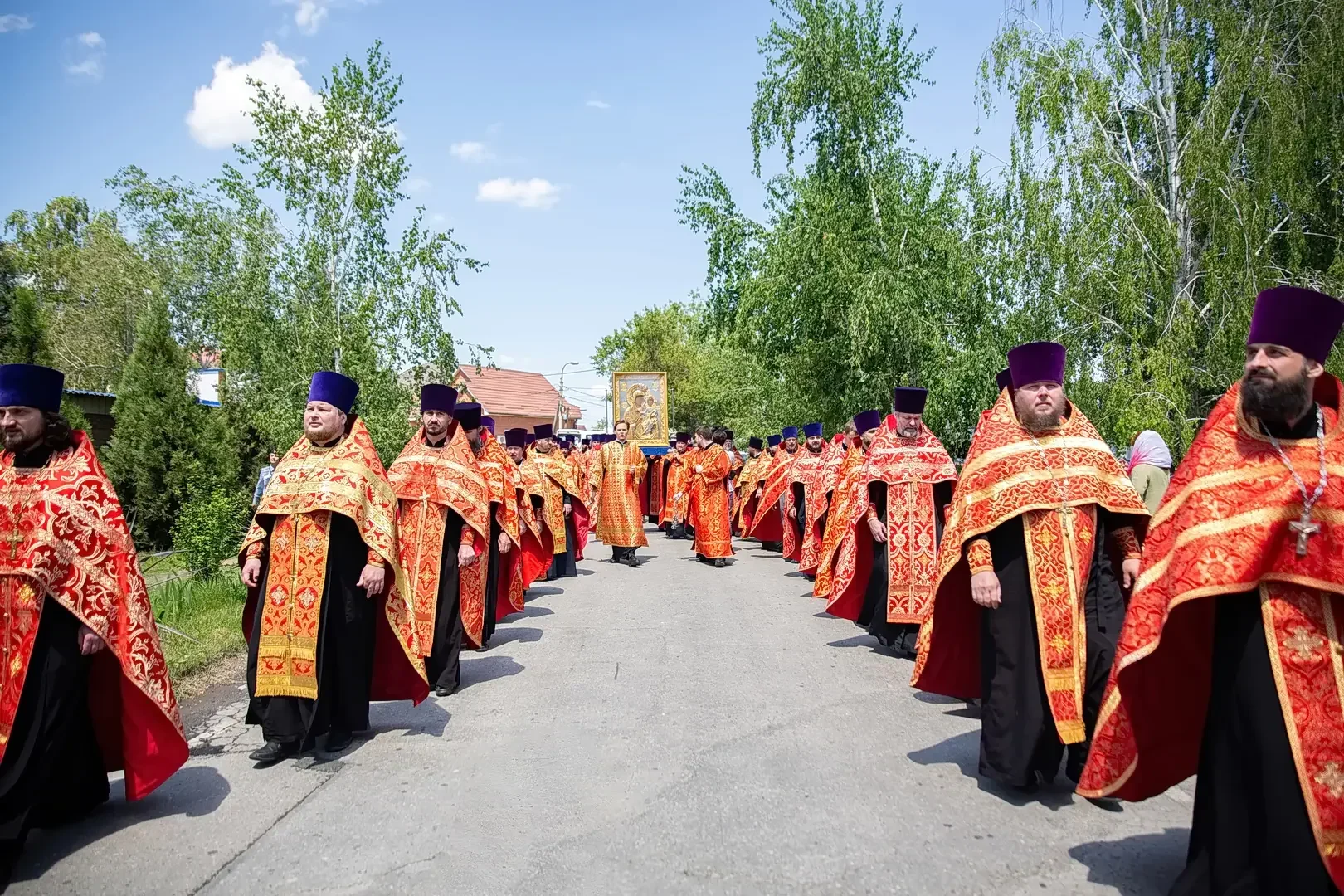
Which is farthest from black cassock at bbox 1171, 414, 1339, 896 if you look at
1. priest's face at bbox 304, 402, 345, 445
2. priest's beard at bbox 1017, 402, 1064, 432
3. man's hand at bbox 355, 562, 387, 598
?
priest's face at bbox 304, 402, 345, 445

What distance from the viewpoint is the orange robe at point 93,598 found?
4273 millimetres

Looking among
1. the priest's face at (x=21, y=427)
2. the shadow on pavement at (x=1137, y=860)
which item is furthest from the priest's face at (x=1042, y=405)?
the priest's face at (x=21, y=427)

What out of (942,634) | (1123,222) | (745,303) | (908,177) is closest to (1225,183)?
(1123,222)

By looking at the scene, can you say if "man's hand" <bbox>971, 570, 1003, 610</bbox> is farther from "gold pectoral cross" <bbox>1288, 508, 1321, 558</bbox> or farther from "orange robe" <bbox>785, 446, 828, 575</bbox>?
"orange robe" <bbox>785, 446, 828, 575</bbox>

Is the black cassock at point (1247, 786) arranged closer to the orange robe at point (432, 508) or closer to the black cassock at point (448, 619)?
the black cassock at point (448, 619)

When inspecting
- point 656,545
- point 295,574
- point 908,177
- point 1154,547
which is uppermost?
point 908,177

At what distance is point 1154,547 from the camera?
12.3ft

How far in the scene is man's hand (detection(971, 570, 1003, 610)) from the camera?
4.86 m

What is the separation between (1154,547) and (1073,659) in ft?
3.96

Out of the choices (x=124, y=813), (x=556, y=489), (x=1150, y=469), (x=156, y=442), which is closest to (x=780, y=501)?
(x=556, y=489)

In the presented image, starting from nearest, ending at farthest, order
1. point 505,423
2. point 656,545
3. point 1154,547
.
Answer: point 1154,547 → point 656,545 → point 505,423

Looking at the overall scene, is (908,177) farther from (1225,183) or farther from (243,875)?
(243,875)

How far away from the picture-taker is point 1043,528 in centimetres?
494

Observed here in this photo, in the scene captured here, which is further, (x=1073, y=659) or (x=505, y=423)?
(x=505, y=423)
